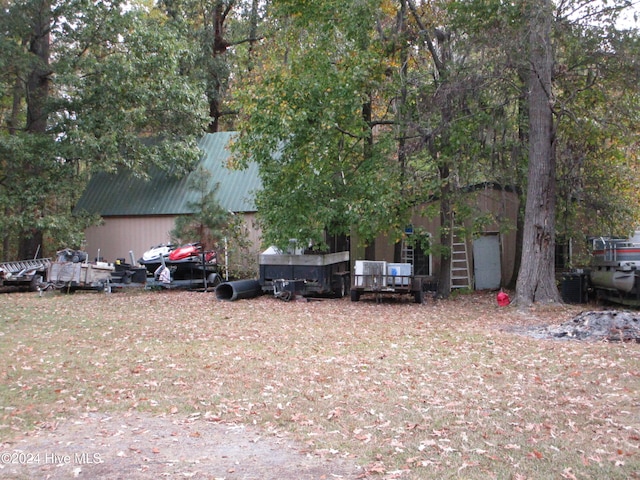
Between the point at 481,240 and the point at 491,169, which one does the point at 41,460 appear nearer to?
the point at 491,169

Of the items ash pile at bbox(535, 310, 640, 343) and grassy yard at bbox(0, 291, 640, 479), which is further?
ash pile at bbox(535, 310, 640, 343)

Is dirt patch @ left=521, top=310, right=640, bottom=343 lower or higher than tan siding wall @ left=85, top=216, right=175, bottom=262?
lower

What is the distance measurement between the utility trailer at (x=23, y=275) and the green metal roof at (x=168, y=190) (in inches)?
182

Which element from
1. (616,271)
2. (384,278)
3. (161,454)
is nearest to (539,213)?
(616,271)

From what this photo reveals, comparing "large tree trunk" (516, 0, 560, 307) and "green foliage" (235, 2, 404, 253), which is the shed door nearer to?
"green foliage" (235, 2, 404, 253)

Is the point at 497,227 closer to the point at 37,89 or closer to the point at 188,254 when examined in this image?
the point at 188,254

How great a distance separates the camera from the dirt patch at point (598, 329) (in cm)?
1042

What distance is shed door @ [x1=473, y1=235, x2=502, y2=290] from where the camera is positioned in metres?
21.0

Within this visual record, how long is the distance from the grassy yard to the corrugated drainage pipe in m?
3.56

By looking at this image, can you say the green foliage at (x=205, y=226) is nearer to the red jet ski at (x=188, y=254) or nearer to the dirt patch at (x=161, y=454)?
the red jet ski at (x=188, y=254)

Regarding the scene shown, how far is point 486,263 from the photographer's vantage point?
21062mm

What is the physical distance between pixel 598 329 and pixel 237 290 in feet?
30.0

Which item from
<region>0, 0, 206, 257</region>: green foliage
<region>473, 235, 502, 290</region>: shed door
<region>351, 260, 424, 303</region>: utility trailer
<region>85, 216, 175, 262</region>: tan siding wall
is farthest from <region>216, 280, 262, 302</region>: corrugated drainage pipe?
<region>473, 235, 502, 290</region>: shed door

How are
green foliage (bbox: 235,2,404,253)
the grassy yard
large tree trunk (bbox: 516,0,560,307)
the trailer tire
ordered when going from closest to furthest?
1. the grassy yard
2. large tree trunk (bbox: 516,0,560,307)
3. green foliage (bbox: 235,2,404,253)
4. the trailer tire
